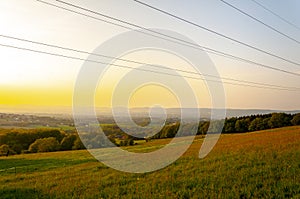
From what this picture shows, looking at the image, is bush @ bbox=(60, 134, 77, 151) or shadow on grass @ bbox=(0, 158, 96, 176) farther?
bush @ bbox=(60, 134, 77, 151)

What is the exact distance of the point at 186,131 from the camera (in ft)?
274

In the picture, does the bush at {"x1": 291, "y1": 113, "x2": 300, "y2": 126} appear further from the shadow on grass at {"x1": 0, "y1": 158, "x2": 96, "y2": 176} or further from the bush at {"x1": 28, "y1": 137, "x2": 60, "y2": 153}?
the shadow on grass at {"x1": 0, "y1": 158, "x2": 96, "y2": 176}

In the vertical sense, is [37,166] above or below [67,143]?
below

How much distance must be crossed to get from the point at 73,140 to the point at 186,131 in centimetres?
3173

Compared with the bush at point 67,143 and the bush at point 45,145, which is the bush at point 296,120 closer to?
the bush at point 67,143

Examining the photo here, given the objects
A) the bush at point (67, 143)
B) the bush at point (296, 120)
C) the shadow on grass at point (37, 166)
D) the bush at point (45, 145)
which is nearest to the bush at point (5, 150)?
the bush at point (45, 145)

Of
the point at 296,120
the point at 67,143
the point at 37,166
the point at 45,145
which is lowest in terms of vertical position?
the point at 37,166

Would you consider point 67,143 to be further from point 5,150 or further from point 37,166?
point 37,166

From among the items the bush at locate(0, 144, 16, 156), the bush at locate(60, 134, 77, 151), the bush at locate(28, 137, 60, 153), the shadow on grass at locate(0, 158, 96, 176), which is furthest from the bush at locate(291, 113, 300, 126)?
the bush at locate(0, 144, 16, 156)

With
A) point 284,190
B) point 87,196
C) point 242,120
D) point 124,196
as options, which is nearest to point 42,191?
point 87,196

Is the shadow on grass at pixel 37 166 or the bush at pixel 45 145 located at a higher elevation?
the bush at pixel 45 145

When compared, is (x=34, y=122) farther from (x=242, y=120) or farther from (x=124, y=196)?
(x=242, y=120)

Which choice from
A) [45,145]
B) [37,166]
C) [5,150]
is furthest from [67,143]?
[37,166]

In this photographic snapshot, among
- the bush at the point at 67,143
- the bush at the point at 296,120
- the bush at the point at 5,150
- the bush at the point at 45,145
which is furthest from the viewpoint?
the bush at the point at 296,120
